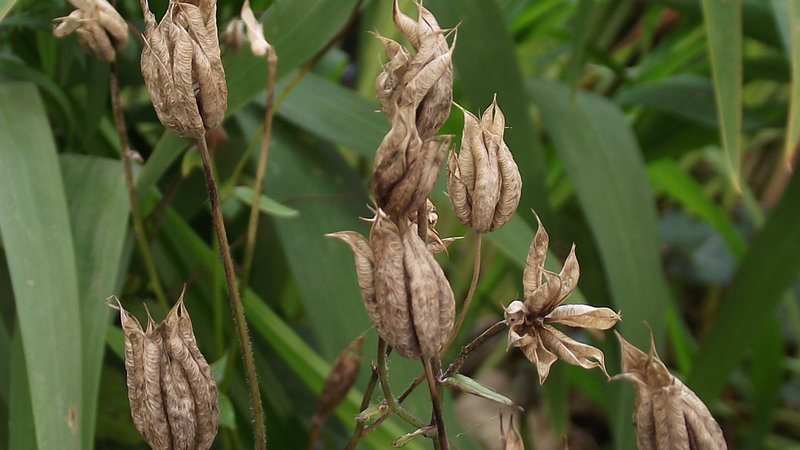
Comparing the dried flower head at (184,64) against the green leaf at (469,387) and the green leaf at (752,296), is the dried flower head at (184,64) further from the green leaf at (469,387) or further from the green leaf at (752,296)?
the green leaf at (752,296)

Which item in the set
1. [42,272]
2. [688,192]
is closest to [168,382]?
[42,272]

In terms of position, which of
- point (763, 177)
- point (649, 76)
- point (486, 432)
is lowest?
point (486, 432)

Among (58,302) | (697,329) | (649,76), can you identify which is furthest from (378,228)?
(697,329)

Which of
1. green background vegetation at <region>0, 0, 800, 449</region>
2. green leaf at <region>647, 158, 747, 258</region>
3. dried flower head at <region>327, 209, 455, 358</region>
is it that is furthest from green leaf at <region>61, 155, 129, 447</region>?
green leaf at <region>647, 158, 747, 258</region>

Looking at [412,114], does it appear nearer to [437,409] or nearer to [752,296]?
[437,409]

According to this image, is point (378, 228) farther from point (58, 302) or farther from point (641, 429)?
point (58, 302)

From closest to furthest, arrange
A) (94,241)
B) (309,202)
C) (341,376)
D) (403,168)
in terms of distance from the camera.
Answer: (403,168) < (341,376) < (94,241) < (309,202)
